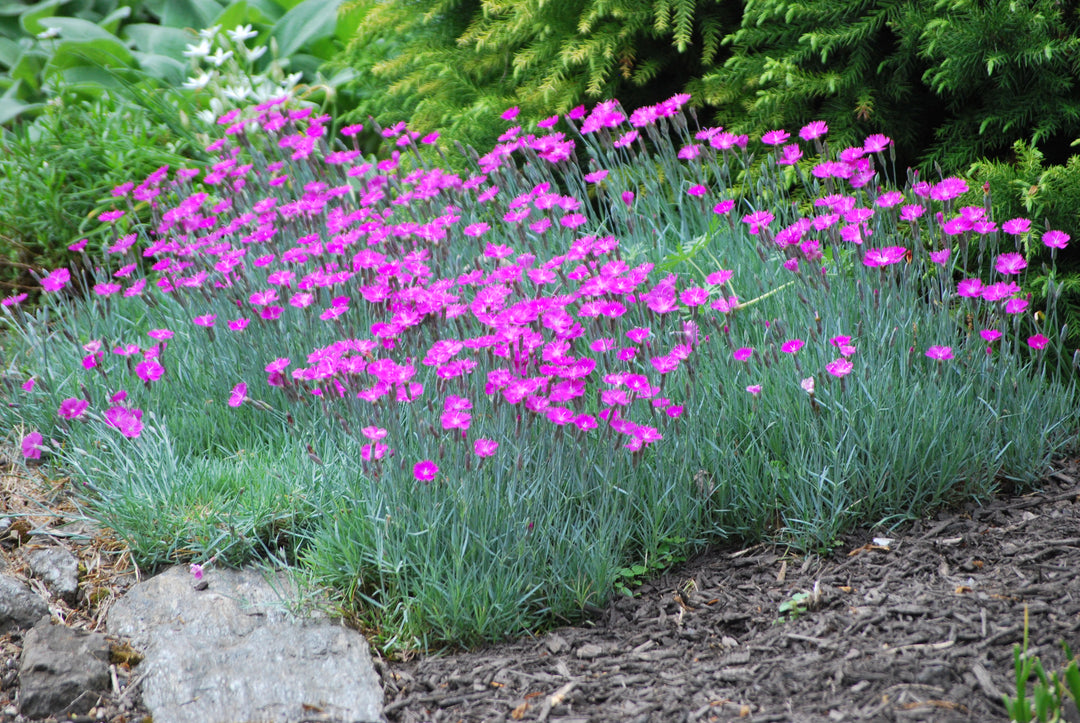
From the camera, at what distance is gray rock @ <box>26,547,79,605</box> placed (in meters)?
2.61

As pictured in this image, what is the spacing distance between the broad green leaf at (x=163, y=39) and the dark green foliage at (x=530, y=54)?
1.82 m

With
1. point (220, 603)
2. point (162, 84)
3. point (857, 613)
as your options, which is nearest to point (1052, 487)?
point (857, 613)

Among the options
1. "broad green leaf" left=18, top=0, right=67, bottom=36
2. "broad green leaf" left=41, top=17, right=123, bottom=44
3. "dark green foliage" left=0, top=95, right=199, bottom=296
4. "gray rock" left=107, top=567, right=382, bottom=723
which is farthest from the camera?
"broad green leaf" left=18, top=0, right=67, bottom=36

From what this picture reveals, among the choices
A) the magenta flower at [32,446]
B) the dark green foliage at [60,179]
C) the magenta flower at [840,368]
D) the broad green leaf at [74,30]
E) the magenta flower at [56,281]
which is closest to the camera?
the magenta flower at [840,368]

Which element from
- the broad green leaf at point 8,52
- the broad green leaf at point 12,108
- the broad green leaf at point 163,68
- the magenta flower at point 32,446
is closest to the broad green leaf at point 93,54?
the broad green leaf at point 163,68

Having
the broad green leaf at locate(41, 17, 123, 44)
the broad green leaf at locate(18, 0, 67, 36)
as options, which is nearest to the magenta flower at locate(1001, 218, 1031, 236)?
the broad green leaf at locate(41, 17, 123, 44)

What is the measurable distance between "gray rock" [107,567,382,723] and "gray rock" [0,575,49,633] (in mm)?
195

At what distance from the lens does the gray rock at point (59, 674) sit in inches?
82.3

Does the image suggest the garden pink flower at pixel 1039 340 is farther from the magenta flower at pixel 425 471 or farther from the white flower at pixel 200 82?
the white flower at pixel 200 82

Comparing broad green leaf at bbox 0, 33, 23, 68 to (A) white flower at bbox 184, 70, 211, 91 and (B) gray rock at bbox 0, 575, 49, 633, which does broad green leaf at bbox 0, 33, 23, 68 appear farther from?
(B) gray rock at bbox 0, 575, 49, 633

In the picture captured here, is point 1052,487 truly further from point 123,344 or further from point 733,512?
point 123,344

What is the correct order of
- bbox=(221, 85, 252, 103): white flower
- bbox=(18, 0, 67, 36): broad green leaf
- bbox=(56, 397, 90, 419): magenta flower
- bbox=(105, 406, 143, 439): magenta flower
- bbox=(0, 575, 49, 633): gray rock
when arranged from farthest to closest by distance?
1. bbox=(18, 0, 67, 36): broad green leaf
2. bbox=(221, 85, 252, 103): white flower
3. bbox=(56, 397, 90, 419): magenta flower
4. bbox=(105, 406, 143, 439): magenta flower
5. bbox=(0, 575, 49, 633): gray rock

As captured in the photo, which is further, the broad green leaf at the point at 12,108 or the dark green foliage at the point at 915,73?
the broad green leaf at the point at 12,108

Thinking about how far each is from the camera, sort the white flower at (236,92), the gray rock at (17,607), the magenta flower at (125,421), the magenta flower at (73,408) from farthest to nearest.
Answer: the white flower at (236,92)
the magenta flower at (73,408)
the magenta flower at (125,421)
the gray rock at (17,607)
